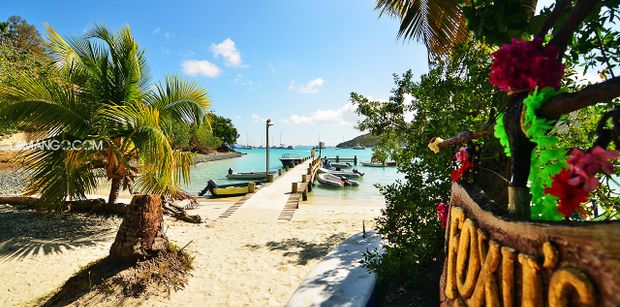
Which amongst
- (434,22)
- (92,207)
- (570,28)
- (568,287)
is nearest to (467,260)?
(568,287)

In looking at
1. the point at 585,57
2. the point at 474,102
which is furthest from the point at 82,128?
the point at 585,57

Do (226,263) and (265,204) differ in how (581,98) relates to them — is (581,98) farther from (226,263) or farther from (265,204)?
(265,204)

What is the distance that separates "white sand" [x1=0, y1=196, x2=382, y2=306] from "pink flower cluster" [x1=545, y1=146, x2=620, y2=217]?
4750 mm

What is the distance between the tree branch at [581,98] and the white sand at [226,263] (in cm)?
486

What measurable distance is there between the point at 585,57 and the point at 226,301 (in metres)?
5.81

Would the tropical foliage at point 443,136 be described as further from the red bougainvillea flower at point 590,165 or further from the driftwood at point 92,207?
the driftwood at point 92,207

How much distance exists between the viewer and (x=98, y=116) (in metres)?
7.44

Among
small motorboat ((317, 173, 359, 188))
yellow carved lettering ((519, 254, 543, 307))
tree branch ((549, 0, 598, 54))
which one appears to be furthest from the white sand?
small motorboat ((317, 173, 359, 188))

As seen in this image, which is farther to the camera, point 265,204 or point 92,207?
point 265,204

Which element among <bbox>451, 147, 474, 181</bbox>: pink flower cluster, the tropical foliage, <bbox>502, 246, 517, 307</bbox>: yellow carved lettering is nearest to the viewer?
<bbox>502, 246, 517, 307</bbox>: yellow carved lettering

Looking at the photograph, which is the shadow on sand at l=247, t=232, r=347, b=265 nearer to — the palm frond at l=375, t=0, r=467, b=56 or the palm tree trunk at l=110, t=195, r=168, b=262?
the palm tree trunk at l=110, t=195, r=168, b=262

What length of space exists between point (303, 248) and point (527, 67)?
735cm

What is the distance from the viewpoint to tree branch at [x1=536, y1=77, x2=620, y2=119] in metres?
1.16

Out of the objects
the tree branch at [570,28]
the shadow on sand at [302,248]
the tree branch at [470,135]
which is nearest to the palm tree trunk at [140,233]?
the shadow on sand at [302,248]
